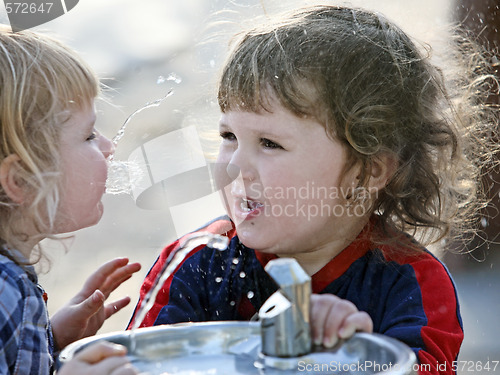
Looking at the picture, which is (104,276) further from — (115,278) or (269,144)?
(269,144)

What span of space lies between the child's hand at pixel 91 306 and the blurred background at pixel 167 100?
0.08 m

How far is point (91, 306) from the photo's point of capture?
119 cm

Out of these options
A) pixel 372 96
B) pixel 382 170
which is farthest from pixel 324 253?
pixel 372 96

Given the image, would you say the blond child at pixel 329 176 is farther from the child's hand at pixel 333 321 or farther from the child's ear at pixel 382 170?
the child's hand at pixel 333 321

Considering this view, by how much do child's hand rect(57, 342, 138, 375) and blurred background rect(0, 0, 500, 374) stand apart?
0.53m

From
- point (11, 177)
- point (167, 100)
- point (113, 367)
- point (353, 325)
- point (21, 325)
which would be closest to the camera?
point (113, 367)

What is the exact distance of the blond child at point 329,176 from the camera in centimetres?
120

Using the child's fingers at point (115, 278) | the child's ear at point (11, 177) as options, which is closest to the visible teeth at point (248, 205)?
the child's fingers at point (115, 278)

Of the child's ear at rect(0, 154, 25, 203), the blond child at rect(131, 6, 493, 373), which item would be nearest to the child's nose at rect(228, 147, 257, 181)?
the blond child at rect(131, 6, 493, 373)

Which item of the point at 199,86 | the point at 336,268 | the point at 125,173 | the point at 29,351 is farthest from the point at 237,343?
the point at 199,86

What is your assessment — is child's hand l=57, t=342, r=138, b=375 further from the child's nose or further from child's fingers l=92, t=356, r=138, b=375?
the child's nose

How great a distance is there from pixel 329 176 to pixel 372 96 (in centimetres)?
18

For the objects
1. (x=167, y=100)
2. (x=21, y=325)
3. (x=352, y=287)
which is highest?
(x=167, y=100)

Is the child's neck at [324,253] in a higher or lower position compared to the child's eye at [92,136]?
lower
